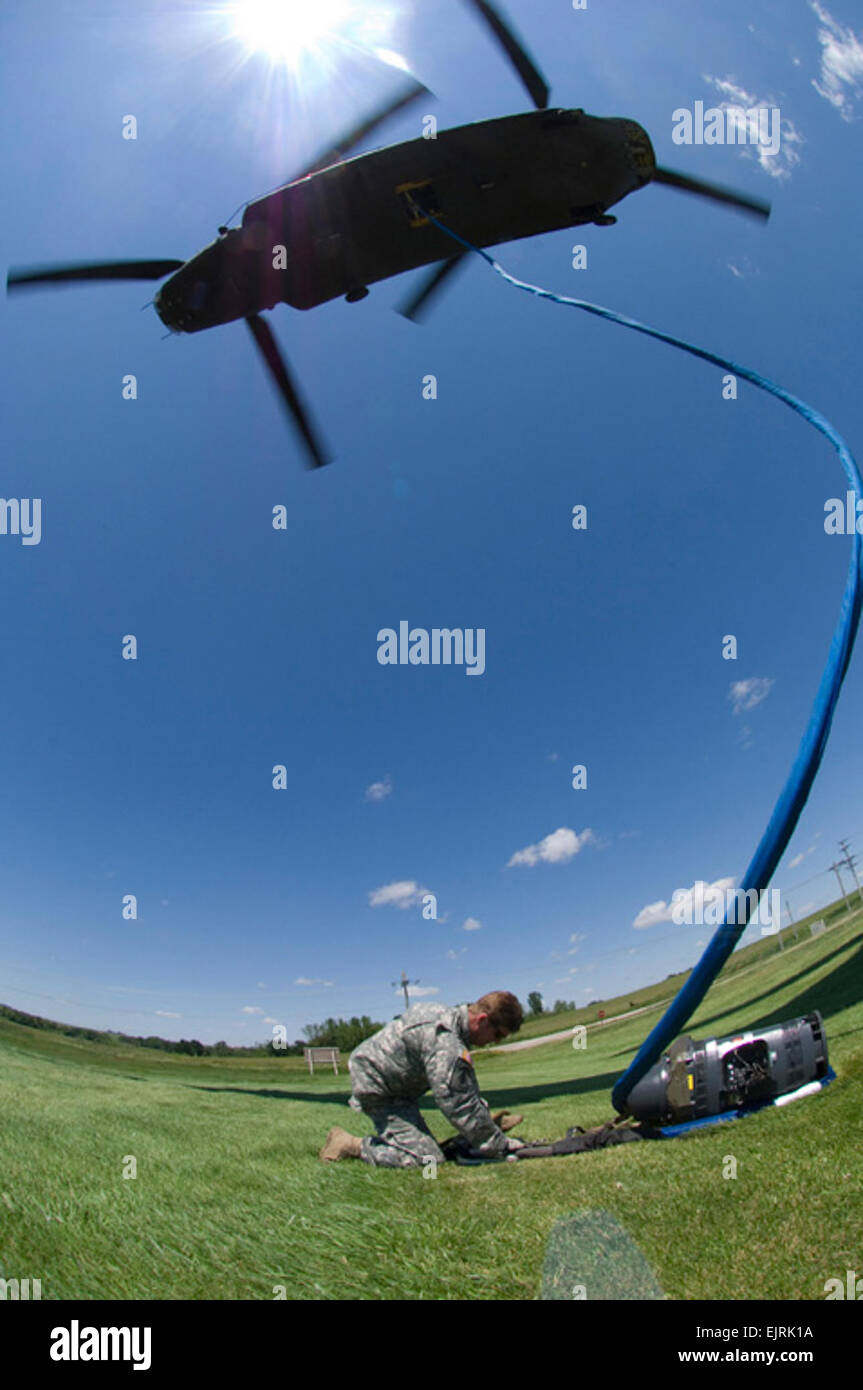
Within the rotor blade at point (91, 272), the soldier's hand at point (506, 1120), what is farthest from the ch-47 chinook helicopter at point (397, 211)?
the soldier's hand at point (506, 1120)

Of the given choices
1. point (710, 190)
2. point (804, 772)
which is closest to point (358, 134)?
point (710, 190)

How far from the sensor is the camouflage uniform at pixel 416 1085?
3740 mm

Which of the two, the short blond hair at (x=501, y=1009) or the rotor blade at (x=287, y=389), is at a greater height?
the rotor blade at (x=287, y=389)

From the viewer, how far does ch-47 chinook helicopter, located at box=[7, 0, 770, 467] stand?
6281 mm

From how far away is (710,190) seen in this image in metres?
6.95

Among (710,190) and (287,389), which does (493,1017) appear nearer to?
(287,389)

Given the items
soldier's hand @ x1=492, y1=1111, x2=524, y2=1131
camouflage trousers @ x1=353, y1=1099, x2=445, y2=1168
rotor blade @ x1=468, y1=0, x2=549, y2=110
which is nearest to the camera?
camouflage trousers @ x1=353, y1=1099, x2=445, y2=1168

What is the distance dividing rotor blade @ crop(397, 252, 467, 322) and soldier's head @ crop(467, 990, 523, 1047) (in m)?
8.15

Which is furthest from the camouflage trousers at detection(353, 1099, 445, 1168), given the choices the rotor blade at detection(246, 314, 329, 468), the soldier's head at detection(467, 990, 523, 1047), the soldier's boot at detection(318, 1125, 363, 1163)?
the rotor blade at detection(246, 314, 329, 468)

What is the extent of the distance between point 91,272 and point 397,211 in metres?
3.74

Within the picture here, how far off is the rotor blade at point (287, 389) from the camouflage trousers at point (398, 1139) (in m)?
6.90

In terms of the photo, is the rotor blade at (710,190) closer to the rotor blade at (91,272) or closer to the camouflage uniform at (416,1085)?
the rotor blade at (91,272)

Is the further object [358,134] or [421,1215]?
[358,134]

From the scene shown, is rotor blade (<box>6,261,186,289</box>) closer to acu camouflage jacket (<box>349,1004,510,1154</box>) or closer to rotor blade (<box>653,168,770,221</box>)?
rotor blade (<box>653,168,770,221</box>)
